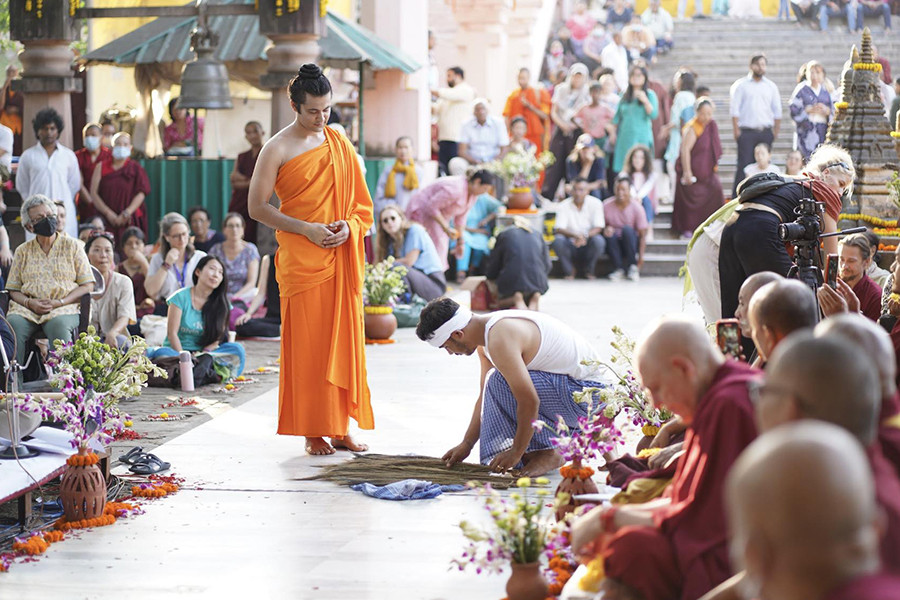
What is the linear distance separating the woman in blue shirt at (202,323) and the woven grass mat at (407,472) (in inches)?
118

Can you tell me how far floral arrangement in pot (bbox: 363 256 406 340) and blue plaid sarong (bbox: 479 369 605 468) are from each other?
16.7 ft

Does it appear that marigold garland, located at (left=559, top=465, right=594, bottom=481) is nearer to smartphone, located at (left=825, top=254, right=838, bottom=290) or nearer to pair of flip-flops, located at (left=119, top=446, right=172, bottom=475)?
smartphone, located at (left=825, top=254, right=838, bottom=290)

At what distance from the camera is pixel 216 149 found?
19.3 meters

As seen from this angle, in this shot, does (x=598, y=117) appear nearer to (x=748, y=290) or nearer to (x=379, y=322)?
(x=379, y=322)

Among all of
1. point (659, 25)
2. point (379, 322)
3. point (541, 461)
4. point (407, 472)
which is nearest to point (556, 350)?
point (541, 461)

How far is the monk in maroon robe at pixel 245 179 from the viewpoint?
13.9 meters

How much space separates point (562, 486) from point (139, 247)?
683 cm

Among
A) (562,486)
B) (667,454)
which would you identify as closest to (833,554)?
(667,454)

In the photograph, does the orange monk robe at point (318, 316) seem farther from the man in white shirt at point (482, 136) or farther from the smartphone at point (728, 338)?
the man in white shirt at point (482, 136)

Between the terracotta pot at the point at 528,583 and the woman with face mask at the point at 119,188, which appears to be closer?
the terracotta pot at the point at 528,583

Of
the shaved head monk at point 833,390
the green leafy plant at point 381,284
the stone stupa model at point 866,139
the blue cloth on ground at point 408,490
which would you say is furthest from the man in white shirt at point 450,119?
the shaved head monk at point 833,390

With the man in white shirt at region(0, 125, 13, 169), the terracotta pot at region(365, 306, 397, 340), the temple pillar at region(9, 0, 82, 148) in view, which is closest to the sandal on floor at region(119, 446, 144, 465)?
the terracotta pot at region(365, 306, 397, 340)

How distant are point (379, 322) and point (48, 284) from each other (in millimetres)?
3486

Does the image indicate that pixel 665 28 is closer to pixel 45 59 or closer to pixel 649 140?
pixel 649 140
